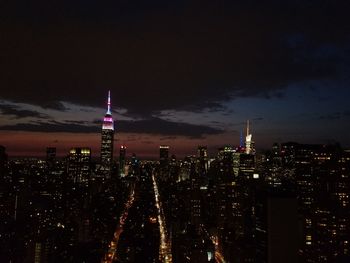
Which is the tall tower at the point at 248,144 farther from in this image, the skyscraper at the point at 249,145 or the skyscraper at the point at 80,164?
the skyscraper at the point at 80,164

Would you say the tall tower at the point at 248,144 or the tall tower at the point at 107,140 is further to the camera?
the tall tower at the point at 107,140

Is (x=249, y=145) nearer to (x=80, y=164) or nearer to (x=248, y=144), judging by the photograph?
(x=248, y=144)

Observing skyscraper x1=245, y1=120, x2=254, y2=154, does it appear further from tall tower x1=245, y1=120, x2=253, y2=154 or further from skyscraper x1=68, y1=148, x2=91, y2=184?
skyscraper x1=68, y1=148, x2=91, y2=184

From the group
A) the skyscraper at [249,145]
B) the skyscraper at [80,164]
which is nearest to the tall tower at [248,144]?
the skyscraper at [249,145]

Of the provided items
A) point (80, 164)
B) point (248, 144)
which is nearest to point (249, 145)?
point (248, 144)

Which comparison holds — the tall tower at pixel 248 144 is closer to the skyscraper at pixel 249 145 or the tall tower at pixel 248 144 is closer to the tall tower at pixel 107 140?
the skyscraper at pixel 249 145

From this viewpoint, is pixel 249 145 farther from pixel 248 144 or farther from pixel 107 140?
pixel 107 140

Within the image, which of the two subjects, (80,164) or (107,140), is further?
(107,140)

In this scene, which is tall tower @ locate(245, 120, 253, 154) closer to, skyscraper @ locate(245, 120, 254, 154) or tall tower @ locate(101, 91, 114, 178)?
skyscraper @ locate(245, 120, 254, 154)

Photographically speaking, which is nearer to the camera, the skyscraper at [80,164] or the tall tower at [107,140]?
the skyscraper at [80,164]

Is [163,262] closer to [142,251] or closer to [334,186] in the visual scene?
[142,251]

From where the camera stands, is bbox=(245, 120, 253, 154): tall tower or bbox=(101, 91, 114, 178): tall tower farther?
bbox=(101, 91, 114, 178): tall tower

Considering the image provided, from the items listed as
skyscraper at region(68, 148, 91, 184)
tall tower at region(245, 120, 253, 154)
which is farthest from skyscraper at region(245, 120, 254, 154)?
skyscraper at region(68, 148, 91, 184)
